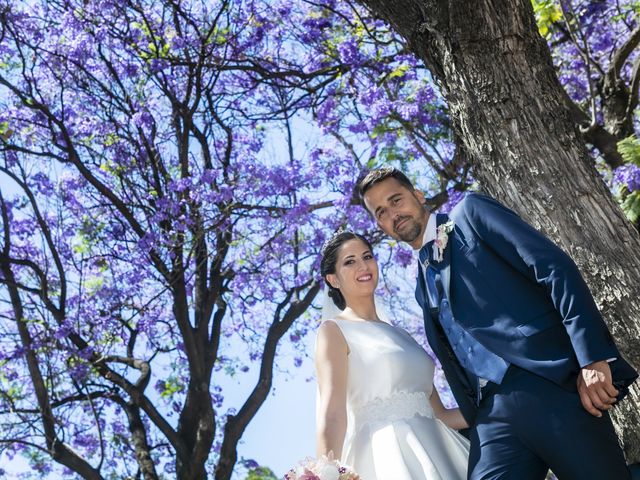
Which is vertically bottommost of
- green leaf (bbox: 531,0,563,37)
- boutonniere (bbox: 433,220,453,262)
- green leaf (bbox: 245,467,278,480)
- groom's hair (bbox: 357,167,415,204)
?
boutonniere (bbox: 433,220,453,262)

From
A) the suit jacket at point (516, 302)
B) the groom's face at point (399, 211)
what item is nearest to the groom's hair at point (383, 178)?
the groom's face at point (399, 211)

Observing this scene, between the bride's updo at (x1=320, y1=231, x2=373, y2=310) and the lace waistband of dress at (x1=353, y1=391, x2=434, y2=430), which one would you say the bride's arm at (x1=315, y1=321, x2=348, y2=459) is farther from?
the bride's updo at (x1=320, y1=231, x2=373, y2=310)

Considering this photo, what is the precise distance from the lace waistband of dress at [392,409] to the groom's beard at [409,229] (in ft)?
2.45

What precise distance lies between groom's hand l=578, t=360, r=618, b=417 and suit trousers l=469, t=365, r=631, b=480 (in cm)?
4

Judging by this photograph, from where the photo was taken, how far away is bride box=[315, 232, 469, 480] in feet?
12.0

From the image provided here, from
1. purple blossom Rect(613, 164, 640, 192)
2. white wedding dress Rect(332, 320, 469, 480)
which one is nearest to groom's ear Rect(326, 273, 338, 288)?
white wedding dress Rect(332, 320, 469, 480)

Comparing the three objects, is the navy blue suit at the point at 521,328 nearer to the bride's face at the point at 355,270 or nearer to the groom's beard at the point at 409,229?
the groom's beard at the point at 409,229

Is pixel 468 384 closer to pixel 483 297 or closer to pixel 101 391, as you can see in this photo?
pixel 483 297

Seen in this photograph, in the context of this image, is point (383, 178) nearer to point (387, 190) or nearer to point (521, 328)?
point (387, 190)

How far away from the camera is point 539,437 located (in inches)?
120

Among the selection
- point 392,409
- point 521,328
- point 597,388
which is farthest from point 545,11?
point 597,388

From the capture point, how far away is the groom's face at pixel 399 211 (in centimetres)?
367

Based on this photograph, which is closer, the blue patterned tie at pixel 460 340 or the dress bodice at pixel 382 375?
the blue patterned tie at pixel 460 340

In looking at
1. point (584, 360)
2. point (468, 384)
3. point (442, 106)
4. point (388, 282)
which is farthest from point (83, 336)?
point (584, 360)
